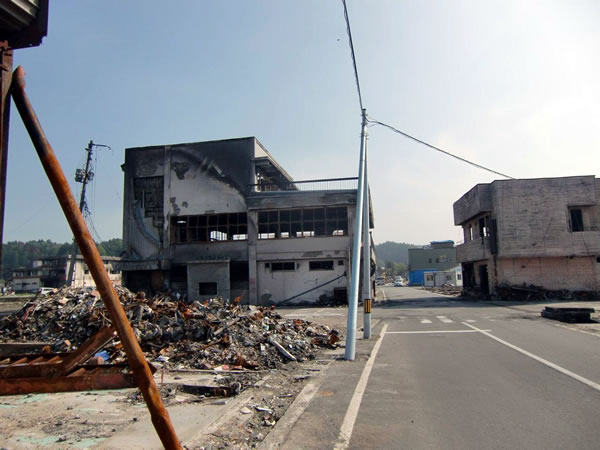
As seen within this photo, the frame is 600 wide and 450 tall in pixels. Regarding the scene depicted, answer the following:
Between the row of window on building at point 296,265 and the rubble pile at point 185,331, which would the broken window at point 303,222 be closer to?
the row of window on building at point 296,265

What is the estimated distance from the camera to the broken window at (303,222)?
33.0m

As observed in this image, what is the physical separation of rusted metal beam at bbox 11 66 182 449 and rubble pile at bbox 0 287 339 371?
6.64m

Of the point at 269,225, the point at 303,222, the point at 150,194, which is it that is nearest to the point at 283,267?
the point at 269,225

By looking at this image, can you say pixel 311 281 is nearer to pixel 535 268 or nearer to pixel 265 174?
pixel 265 174

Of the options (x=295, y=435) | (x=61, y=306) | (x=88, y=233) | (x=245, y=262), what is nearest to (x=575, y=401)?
(x=295, y=435)

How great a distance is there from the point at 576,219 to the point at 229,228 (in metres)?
28.6

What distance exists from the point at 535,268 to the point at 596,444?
1353 inches

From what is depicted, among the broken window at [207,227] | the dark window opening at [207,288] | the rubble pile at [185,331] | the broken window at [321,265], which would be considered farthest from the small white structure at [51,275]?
the rubble pile at [185,331]

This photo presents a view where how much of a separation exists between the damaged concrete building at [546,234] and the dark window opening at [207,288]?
2284 centimetres

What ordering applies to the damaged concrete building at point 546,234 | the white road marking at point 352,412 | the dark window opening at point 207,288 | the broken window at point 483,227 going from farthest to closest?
1. the broken window at point 483,227
2. the damaged concrete building at point 546,234
3. the dark window opening at point 207,288
4. the white road marking at point 352,412

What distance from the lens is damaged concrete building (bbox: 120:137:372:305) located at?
107ft

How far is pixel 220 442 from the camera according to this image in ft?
16.1

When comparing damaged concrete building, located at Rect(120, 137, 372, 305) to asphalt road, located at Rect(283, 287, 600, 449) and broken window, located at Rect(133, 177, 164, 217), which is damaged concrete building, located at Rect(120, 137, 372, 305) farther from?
asphalt road, located at Rect(283, 287, 600, 449)

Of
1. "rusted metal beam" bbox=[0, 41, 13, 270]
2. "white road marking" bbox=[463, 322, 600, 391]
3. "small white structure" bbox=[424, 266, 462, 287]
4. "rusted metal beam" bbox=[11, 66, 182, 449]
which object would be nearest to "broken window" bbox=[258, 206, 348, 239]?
"white road marking" bbox=[463, 322, 600, 391]
